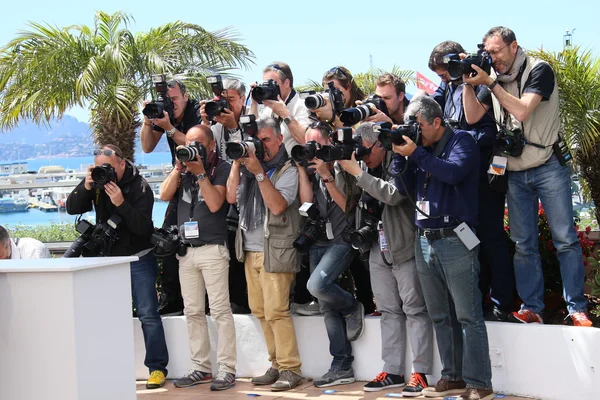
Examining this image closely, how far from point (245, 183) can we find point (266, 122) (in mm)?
482

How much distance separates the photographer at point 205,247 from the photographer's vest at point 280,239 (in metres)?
0.45

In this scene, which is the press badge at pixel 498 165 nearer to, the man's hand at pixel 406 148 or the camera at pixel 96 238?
the man's hand at pixel 406 148

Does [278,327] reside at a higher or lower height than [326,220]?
lower

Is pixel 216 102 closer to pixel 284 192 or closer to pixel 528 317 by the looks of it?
pixel 284 192

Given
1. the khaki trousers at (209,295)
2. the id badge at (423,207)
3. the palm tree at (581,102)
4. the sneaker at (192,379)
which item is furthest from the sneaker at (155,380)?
the palm tree at (581,102)

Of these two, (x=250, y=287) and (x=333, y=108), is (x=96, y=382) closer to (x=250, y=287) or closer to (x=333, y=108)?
(x=250, y=287)

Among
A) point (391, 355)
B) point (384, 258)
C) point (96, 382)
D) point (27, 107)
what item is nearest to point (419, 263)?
point (384, 258)

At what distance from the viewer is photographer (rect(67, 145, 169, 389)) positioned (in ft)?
21.4

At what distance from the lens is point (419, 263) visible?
5531mm

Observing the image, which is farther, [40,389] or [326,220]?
[326,220]

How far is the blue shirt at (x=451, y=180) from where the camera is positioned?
5.21 meters

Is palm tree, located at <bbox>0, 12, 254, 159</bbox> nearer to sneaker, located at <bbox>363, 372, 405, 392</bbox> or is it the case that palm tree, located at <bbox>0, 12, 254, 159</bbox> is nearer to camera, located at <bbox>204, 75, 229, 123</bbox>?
camera, located at <bbox>204, 75, 229, 123</bbox>

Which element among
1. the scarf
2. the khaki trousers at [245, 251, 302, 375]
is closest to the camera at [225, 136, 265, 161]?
the scarf

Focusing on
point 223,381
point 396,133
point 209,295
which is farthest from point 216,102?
point 223,381
